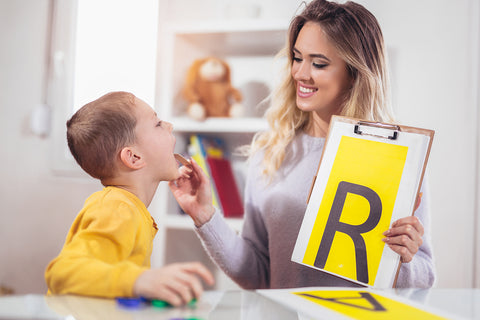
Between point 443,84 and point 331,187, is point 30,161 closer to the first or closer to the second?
point 331,187

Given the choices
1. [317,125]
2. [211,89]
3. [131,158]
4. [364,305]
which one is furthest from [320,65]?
[211,89]

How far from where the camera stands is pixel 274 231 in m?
1.09

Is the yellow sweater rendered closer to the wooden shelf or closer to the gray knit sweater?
the gray knit sweater

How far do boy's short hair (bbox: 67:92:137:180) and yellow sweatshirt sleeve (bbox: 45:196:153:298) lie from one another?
12 centimetres

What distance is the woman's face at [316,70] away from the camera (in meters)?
0.99

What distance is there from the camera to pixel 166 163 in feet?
2.58

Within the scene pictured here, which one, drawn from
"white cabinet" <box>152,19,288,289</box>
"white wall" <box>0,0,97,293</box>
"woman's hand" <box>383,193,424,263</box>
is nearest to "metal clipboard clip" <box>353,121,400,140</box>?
"woman's hand" <box>383,193,424,263</box>

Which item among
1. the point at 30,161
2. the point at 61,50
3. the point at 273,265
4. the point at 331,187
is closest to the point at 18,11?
the point at 61,50

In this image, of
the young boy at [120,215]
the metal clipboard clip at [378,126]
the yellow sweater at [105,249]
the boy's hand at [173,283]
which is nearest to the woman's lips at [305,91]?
the metal clipboard clip at [378,126]

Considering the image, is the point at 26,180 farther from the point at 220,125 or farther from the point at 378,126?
the point at 378,126

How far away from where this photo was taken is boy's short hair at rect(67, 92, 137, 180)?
28.6 inches

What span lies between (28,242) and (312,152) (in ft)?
4.86

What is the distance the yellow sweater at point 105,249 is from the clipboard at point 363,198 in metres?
0.29

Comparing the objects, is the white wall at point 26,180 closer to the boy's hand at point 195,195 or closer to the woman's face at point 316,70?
the boy's hand at point 195,195
